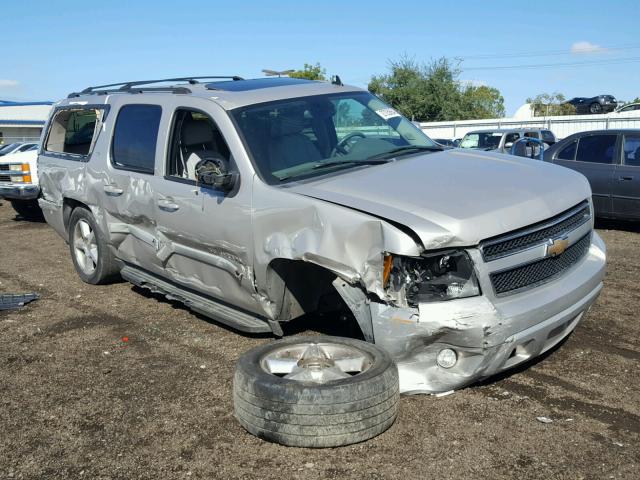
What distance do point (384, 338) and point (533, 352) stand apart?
90cm

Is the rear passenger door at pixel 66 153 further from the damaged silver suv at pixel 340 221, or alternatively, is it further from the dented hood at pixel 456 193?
the dented hood at pixel 456 193

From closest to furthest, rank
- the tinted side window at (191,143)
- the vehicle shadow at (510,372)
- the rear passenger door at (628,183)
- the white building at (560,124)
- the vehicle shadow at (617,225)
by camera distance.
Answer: the vehicle shadow at (510,372) < the tinted side window at (191,143) < the rear passenger door at (628,183) < the vehicle shadow at (617,225) < the white building at (560,124)

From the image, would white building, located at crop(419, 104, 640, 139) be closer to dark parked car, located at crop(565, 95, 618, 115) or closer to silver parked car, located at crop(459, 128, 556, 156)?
silver parked car, located at crop(459, 128, 556, 156)

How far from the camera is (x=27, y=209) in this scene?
47.5 ft

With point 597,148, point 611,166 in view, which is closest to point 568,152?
point 597,148

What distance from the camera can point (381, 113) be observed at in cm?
563

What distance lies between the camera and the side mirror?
4.64m

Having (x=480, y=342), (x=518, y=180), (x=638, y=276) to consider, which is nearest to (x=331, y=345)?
(x=480, y=342)

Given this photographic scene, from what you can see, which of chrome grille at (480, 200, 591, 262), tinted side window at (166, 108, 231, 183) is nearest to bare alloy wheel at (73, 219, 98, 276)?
tinted side window at (166, 108, 231, 183)

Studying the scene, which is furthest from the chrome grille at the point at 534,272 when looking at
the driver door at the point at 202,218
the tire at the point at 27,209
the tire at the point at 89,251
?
the tire at the point at 27,209

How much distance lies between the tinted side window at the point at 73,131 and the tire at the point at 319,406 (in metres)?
4.00

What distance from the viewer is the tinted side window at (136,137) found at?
5.70 metres

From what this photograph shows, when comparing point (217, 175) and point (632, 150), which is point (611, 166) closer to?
point (632, 150)

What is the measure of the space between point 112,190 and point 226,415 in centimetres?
287
